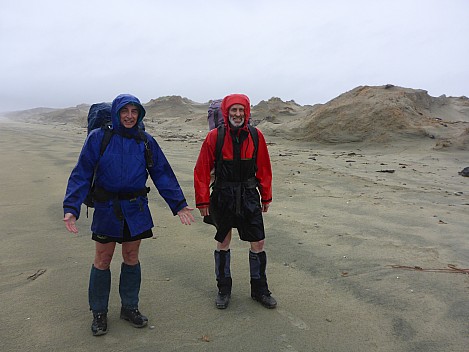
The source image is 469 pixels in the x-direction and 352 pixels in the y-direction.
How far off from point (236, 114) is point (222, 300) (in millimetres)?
1539

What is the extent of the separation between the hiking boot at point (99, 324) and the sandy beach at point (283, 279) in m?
0.05

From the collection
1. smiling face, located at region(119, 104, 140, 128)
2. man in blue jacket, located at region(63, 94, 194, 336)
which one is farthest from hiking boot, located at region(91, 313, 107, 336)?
smiling face, located at region(119, 104, 140, 128)

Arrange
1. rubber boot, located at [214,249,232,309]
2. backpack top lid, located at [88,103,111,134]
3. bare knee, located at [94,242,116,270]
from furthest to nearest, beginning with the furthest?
rubber boot, located at [214,249,232,309]
backpack top lid, located at [88,103,111,134]
bare knee, located at [94,242,116,270]

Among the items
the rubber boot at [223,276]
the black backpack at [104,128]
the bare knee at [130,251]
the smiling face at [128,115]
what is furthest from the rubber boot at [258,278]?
the smiling face at [128,115]

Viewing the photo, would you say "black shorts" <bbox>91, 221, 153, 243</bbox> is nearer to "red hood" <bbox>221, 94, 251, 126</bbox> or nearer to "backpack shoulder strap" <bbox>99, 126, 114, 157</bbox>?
"backpack shoulder strap" <bbox>99, 126, 114, 157</bbox>

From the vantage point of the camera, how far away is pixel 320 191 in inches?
283

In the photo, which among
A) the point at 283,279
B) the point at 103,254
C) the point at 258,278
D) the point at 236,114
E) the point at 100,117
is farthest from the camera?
the point at 283,279

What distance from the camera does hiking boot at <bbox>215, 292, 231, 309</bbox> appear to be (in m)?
3.27

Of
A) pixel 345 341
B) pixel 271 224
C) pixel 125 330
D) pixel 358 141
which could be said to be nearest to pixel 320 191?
pixel 271 224

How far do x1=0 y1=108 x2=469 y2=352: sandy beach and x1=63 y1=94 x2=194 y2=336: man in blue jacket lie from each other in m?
0.26

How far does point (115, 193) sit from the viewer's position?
9.37 ft

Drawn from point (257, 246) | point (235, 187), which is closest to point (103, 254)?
point (235, 187)

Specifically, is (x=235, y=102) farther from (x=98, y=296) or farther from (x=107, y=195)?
(x=98, y=296)

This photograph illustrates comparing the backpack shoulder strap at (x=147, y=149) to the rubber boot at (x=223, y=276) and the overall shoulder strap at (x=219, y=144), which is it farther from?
the rubber boot at (x=223, y=276)
